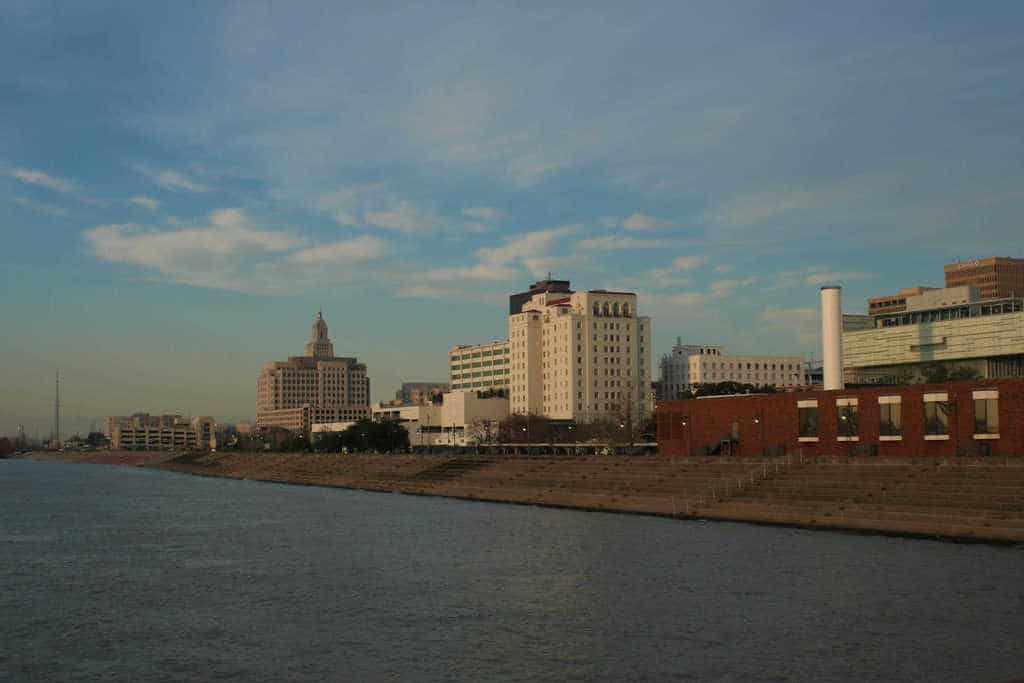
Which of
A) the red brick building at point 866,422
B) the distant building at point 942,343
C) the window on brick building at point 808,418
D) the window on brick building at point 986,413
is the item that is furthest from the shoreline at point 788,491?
the distant building at point 942,343

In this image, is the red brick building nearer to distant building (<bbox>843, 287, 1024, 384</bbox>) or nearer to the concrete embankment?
the concrete embankment

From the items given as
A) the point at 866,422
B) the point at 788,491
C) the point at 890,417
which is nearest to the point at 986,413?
the point at 890,417

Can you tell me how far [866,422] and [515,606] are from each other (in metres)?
49.7

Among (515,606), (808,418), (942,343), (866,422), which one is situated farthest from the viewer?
(942,343)

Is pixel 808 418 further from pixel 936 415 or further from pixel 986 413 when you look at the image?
pixel 986 413

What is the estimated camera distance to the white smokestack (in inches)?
3708

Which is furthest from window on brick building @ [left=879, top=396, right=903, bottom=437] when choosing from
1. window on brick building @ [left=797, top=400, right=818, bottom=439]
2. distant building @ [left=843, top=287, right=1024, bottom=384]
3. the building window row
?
distant building @ [left=843, top=287, right=1024, bottom=384]

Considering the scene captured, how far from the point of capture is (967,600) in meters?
36.8

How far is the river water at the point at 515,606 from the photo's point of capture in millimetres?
29125

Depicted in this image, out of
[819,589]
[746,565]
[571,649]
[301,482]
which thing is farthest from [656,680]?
[301,482]

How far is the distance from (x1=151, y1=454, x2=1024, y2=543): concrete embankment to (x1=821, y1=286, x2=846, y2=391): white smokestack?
15716mm

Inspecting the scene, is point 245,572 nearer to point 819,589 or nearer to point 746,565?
point 746,565

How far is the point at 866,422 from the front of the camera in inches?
3169

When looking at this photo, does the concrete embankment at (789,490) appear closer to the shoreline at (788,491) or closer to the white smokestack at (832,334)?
the shoreline at (788,491)
